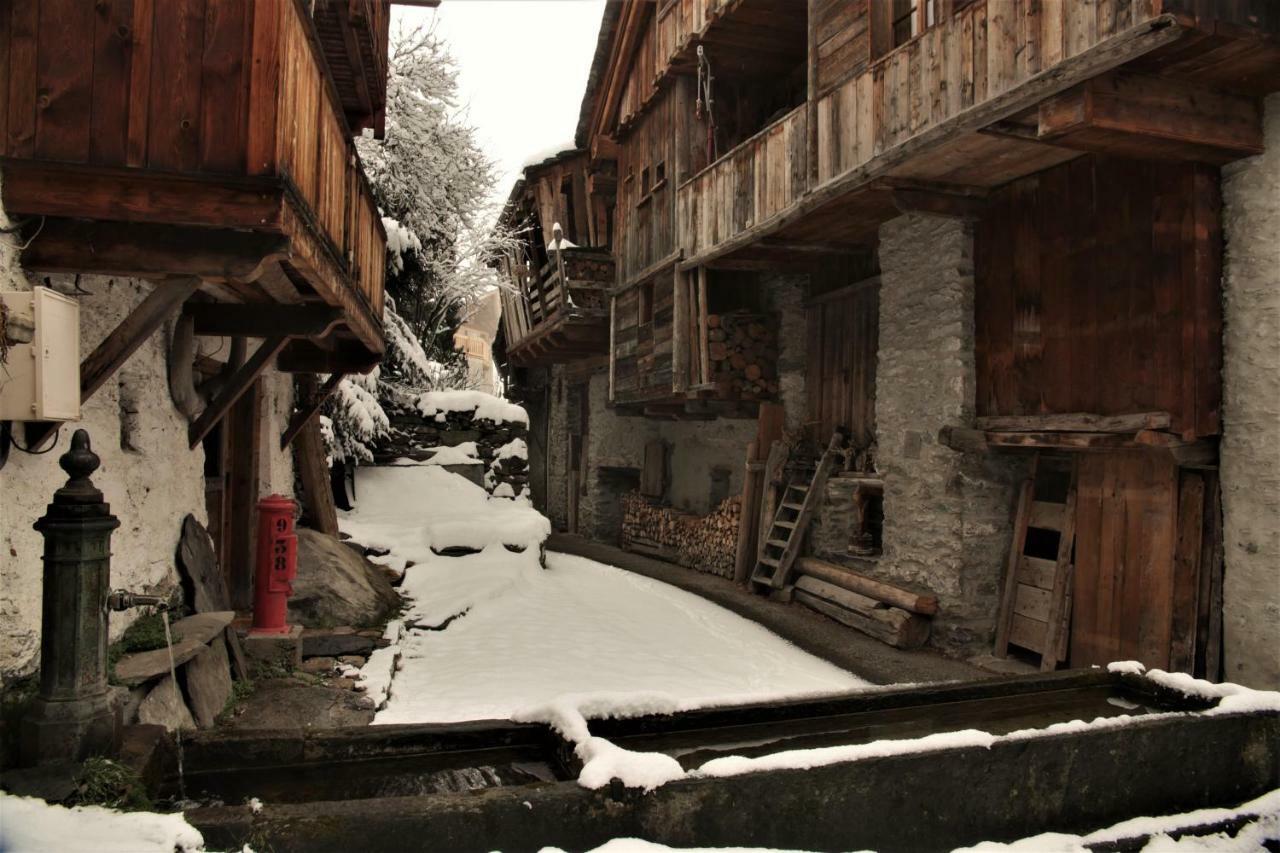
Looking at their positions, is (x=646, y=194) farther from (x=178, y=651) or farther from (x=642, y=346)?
(x=178, y=651)

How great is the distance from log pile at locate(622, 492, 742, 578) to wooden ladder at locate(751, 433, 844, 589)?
4.13 ft

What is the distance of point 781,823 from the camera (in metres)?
2.90

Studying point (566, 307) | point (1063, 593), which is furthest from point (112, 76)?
point (566, 307)

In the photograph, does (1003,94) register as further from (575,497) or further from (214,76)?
(575,497)

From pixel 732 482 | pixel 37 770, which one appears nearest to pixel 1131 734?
pixel 37 770

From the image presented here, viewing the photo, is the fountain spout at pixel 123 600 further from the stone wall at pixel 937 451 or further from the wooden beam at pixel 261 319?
the stone wall at pixel 937 451

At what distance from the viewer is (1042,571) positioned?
7.27m

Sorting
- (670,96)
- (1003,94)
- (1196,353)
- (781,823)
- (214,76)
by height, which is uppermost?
(670,96)

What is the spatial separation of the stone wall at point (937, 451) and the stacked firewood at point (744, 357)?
3.03 metres

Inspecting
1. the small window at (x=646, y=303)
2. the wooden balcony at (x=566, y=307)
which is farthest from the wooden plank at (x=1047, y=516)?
the wooden balcony at (x=566, y=307)

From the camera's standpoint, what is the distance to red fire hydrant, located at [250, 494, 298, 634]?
6.20 meters

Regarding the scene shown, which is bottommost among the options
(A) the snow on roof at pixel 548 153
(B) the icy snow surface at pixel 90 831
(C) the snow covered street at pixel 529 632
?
(C) the snow covered street at pixel 529 632

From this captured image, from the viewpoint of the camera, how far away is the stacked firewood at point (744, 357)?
38.2 ft

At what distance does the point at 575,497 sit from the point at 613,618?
10651 mm
